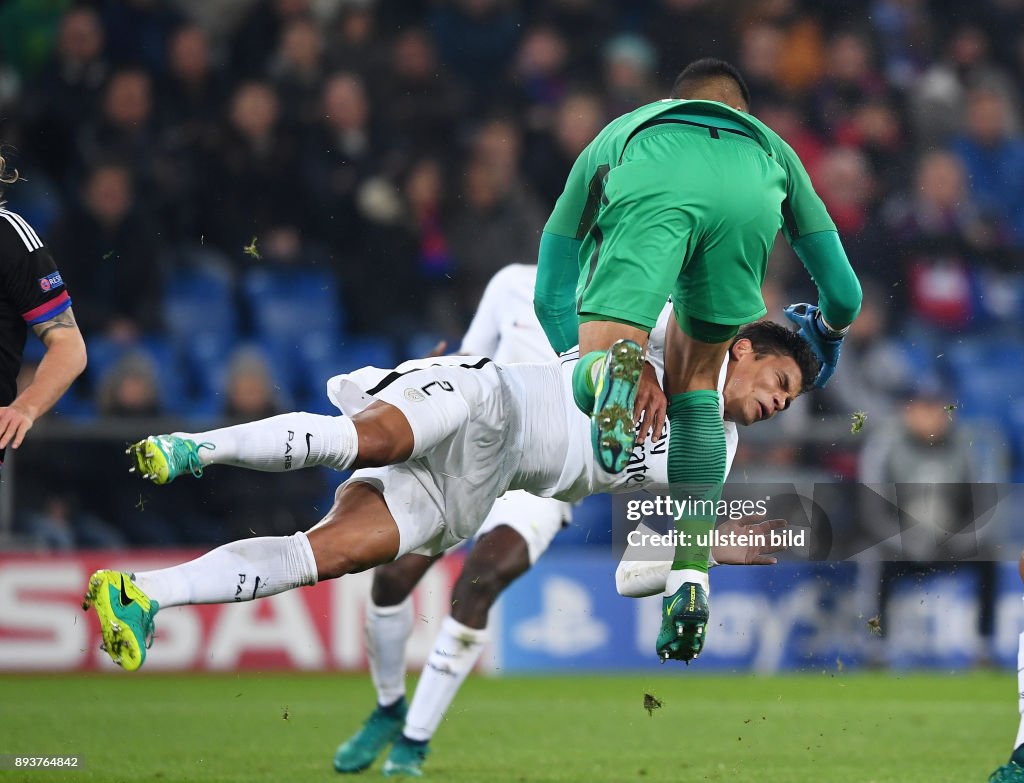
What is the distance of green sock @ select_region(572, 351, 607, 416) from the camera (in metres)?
4.85

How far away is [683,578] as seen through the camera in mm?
5410

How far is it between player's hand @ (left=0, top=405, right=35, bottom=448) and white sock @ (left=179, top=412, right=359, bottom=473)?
772mm

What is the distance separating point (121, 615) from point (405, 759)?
2490 millimetres

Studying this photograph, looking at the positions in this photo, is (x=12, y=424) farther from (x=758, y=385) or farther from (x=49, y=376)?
(x=758, y=385)

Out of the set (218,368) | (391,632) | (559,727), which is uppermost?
(218,368)

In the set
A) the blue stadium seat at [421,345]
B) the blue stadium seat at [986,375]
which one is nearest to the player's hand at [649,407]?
the blue stadium seat at [421,345]

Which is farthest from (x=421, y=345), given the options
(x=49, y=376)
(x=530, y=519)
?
(x=49, y=376)

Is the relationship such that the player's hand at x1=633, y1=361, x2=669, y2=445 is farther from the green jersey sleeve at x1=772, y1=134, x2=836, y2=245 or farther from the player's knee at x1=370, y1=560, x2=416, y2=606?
the player's knee at x1=370, y1=560, x2=416, y2=606

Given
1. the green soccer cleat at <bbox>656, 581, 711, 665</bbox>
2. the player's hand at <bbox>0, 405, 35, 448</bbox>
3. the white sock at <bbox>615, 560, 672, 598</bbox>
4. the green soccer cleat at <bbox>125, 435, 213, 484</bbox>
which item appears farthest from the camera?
the white sock at <bbox>615, 560, 672, 598</bbox>

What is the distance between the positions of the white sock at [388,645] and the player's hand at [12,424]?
242 centimetres

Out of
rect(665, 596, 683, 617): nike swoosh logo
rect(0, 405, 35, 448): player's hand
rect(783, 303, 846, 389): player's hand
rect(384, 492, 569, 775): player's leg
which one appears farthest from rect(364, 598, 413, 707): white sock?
rect(0, 405, 35, 448): player's hand

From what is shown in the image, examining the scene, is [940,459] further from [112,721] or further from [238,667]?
[112,721]

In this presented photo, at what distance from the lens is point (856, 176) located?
10.6 metres

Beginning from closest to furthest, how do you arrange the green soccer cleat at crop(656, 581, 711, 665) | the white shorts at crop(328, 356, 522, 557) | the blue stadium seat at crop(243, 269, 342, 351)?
the white shorts at crop(328, 356, 522, 557), the green soccer cleat at crop(656, 581, 711, 665), the blue stadium seat at crop(243, 269, 342, 351)
